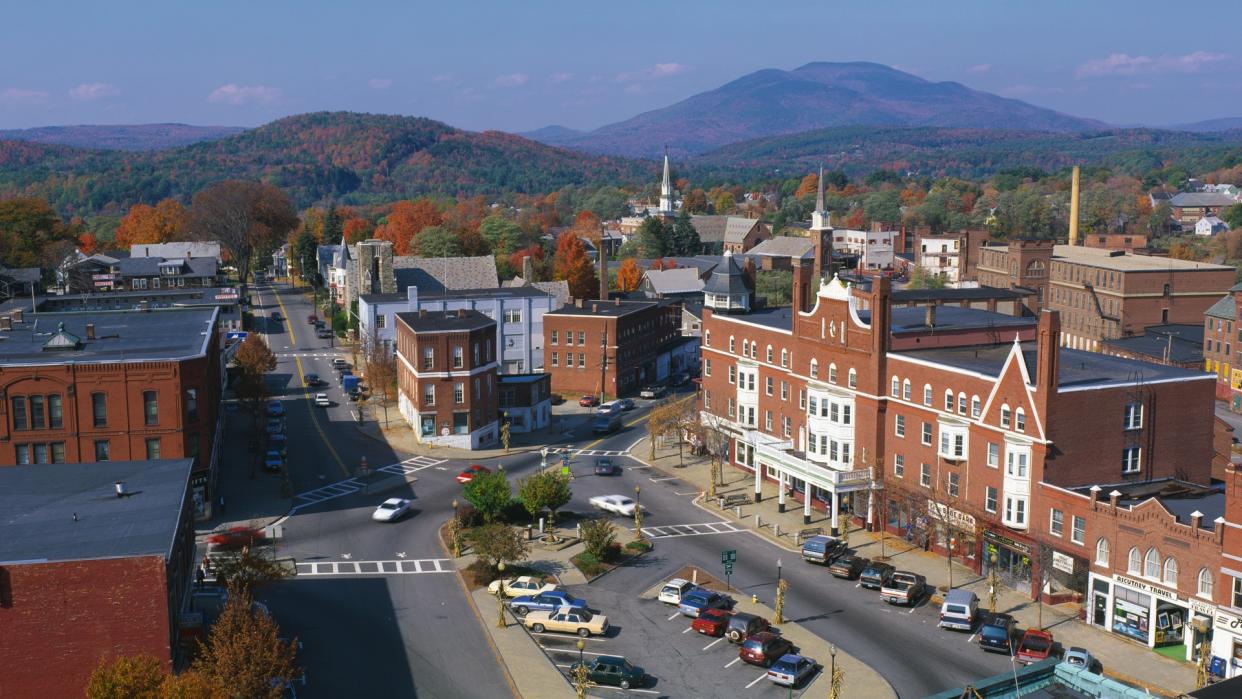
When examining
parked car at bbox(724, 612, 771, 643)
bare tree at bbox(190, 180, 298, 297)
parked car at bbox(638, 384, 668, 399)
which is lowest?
parked car at bbox(724, 612, 771, 643)

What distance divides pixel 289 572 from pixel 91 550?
45.6 feet

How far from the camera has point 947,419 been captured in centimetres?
5900

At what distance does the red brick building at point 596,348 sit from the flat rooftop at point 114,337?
95.0ft

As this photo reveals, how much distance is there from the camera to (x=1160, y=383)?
5541 centimetres

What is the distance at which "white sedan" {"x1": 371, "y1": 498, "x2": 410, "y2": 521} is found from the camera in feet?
212

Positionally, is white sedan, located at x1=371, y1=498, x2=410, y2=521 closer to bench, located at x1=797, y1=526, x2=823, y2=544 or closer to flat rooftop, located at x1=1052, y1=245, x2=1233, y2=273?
bench, located at x1=797, y1=526, x2=823, y2=544

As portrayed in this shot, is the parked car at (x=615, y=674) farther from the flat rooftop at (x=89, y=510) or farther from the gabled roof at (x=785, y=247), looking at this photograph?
the gabled roof at (x=785, y=247)

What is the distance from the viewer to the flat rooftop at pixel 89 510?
38.0 metres

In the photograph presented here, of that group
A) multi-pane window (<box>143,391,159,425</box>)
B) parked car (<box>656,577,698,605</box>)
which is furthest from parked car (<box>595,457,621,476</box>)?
multi-pane window (<box>143,391,159,425</box>)

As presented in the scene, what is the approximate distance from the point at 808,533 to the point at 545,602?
1811cm

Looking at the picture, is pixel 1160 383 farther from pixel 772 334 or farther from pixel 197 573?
pixel 197 573

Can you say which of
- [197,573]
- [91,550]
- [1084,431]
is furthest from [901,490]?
[91,550]

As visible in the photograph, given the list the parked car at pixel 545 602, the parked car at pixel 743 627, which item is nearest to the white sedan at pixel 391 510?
the parked car at pixel 545 602

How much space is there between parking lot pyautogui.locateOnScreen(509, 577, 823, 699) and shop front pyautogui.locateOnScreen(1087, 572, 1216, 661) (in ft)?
45.7
